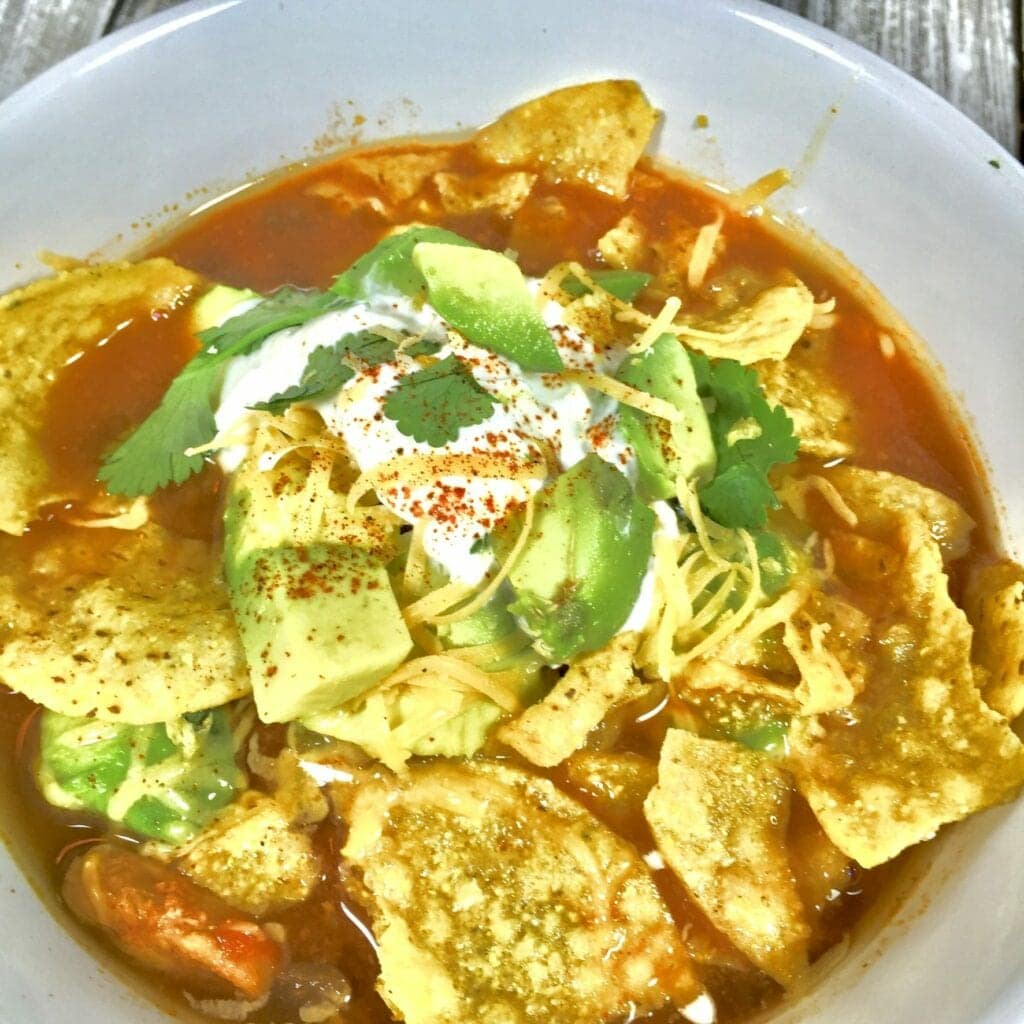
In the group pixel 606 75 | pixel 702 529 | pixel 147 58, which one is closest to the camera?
pixel 702 529

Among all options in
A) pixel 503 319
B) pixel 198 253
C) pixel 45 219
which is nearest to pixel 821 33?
pixel 503 319

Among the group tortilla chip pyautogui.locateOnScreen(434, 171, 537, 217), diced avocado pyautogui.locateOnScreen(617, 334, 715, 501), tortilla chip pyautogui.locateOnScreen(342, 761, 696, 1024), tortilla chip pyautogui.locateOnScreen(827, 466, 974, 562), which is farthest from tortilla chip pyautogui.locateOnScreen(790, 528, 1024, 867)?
tortilla chip pyautogui.locateOnScreen(434, 171, 537, 217)

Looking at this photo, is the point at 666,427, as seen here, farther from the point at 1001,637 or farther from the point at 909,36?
the point at 909,36

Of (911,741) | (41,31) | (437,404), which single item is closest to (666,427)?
(437,404)

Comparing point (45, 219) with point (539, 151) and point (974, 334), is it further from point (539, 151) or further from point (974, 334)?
point (974, 334)

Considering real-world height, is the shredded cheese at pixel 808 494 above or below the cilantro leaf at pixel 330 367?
above

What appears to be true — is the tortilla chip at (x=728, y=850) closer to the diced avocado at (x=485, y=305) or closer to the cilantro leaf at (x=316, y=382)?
the diced avocado at (x=485, y=305)

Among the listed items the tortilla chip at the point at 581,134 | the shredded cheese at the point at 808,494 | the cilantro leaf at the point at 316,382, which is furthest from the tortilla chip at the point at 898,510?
the cilantro leaf at the point at 316,382
